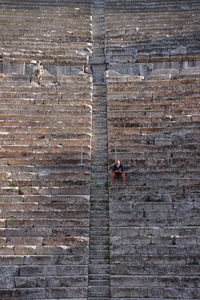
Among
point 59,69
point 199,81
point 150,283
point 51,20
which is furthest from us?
point 51,20

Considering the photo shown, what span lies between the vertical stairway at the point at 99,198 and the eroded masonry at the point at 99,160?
0.07 feet

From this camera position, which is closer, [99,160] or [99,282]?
[99,282]

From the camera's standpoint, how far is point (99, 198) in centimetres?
952

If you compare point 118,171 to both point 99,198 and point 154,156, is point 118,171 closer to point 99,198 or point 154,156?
point 99,198

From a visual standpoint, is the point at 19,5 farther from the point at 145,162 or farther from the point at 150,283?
the point at 150,283

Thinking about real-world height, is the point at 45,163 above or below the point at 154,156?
below

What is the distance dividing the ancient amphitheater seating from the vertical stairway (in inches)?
5.7

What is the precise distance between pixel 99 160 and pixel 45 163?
1.03m

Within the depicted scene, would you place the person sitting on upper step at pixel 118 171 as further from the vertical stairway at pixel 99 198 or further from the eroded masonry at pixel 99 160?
the vertical stairway at pixel 99 198

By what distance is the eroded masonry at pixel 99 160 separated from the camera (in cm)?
796

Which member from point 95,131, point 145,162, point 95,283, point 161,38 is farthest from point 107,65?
point 95,283

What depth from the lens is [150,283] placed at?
7.74 metres

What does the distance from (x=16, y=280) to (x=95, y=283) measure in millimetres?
1129

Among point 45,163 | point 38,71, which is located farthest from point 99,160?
point 38,71
